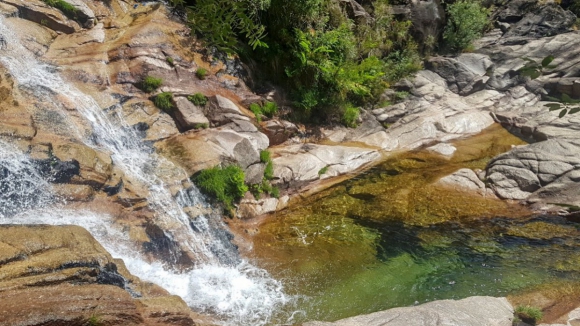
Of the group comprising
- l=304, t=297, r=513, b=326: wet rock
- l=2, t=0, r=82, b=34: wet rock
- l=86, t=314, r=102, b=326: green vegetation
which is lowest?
l=304, t=297, r=513, b=326: wet rock

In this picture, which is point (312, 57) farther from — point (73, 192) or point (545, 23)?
point (545, 23)

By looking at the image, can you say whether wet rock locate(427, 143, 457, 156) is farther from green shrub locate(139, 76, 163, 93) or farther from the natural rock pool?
green shrub locate(139, 76, 163, 93)

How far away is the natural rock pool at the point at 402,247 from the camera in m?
7.74

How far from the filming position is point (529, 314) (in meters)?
6.46

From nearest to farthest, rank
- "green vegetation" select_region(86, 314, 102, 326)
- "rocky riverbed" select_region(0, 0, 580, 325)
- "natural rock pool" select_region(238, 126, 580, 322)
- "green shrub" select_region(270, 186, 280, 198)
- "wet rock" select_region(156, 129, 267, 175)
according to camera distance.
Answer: "green vegetation" select_region(86, 314, 102, 326) → "rocky riverbed" select_region(0, 0, 580, 325) → "natural rock pool" select_region(238, 126, 580, 322) → "wet rock" select_region(156, 129, 267, 175) → "green shrub" select_region(270, 186, 280, 198)

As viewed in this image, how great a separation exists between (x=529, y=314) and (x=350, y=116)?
31.0 feet

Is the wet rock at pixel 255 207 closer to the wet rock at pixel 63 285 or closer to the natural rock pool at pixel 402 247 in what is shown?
the natural rock pool at pixel 402 247

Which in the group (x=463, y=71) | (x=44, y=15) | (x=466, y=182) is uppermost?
(x=44, y=15)

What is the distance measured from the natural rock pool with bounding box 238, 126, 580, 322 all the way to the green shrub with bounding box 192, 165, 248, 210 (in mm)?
919

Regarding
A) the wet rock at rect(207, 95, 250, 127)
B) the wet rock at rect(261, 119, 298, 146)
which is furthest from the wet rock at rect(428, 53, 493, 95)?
the wet rock at rect(207, 95, 250, 127)

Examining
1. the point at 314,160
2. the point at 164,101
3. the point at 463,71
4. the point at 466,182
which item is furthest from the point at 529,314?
the point at 463,71

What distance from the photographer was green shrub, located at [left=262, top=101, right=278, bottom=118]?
13.0 m

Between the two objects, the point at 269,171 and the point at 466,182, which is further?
the point at 466,182

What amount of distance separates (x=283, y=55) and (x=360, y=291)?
880 centimetres
